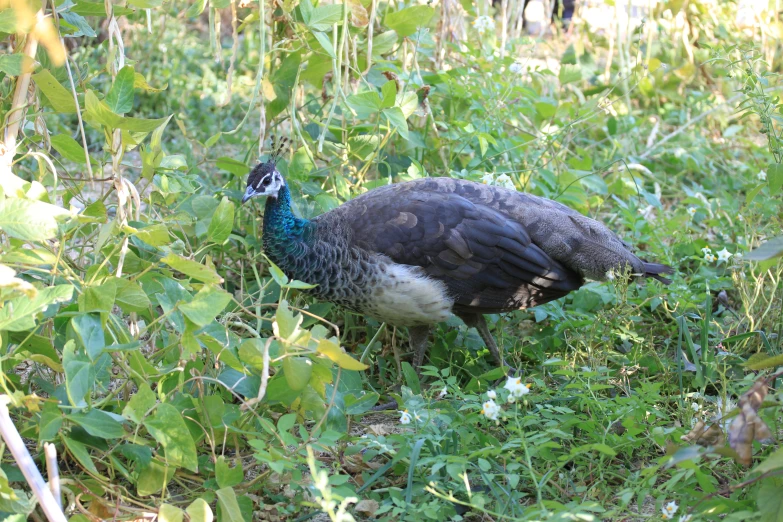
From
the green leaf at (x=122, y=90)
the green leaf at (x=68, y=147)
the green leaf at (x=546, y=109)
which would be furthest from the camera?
the green leaf at (x=546, y=109)

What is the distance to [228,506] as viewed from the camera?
2160mm

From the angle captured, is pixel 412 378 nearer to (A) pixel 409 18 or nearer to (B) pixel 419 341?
(B) pixel 419 341

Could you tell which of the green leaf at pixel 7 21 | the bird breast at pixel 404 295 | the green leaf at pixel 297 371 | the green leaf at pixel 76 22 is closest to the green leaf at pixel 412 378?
the bird breast at pixel 404 295

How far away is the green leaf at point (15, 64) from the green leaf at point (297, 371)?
105 centimetres

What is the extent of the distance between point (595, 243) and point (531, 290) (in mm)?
337

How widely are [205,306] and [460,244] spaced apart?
1380 millimetres

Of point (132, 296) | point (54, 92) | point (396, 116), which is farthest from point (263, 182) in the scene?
point (132, 296)

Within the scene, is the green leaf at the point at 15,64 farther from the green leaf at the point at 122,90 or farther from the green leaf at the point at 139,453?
the green leaf at the point at 139,453

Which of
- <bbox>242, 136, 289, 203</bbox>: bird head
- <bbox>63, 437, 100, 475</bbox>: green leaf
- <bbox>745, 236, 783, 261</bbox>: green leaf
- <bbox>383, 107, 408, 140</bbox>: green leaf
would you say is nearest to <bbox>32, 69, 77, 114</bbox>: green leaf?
<bbox>242, 136, 289, 203</bbox>: bird head

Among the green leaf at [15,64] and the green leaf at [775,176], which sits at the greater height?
the green leaf at [15,64]

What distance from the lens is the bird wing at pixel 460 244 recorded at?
328cm

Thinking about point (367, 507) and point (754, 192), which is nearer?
point (367, 507)

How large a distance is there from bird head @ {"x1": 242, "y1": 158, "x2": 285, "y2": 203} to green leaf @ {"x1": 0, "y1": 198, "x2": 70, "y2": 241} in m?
1.36

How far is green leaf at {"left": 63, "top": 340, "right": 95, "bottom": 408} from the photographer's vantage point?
6.58 feet
